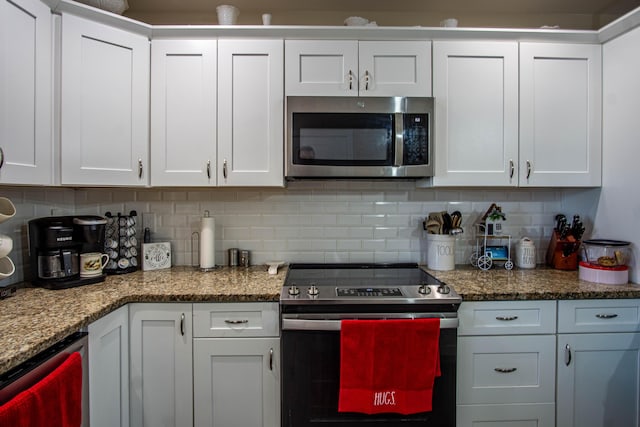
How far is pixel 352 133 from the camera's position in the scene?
1.88 m

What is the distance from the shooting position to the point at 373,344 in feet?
4.97

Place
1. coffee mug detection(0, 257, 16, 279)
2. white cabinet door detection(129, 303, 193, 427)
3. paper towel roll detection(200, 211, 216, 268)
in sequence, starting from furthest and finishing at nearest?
paper towel roll detection(200, 211, 216, 268) → white cabinet door detection(129, 303, 193, 427) → coffee mug detection(0, 257, 16, 279)

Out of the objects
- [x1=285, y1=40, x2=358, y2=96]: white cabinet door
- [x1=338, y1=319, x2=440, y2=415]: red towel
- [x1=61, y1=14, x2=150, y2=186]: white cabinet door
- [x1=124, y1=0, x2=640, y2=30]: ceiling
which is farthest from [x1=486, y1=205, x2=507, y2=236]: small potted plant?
[x1=61, y1=14, x2=150, y2=186]: white cabinet door

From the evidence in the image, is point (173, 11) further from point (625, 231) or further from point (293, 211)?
point (625, 231)

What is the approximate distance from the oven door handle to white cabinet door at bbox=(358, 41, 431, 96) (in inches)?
46.7

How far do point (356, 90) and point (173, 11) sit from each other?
1.32 meters

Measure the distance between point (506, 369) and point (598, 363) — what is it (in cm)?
45

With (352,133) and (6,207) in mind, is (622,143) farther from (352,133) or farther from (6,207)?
(6,207)

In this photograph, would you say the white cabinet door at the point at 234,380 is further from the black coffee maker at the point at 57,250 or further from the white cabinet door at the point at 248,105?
the white cabinet door at the point at 248,105

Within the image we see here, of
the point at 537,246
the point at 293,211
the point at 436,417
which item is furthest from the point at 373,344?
the point at 537,246

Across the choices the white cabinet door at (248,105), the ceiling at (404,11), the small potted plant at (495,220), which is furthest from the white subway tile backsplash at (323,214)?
the ceiling at (404,11)

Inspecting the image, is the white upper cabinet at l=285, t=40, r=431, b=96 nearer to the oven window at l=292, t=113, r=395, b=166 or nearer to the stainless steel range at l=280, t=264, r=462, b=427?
the oven window at l=292, t=113, r=395, b=166

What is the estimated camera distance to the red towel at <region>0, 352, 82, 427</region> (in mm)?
924

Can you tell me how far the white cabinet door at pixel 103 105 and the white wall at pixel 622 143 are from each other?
251cm
